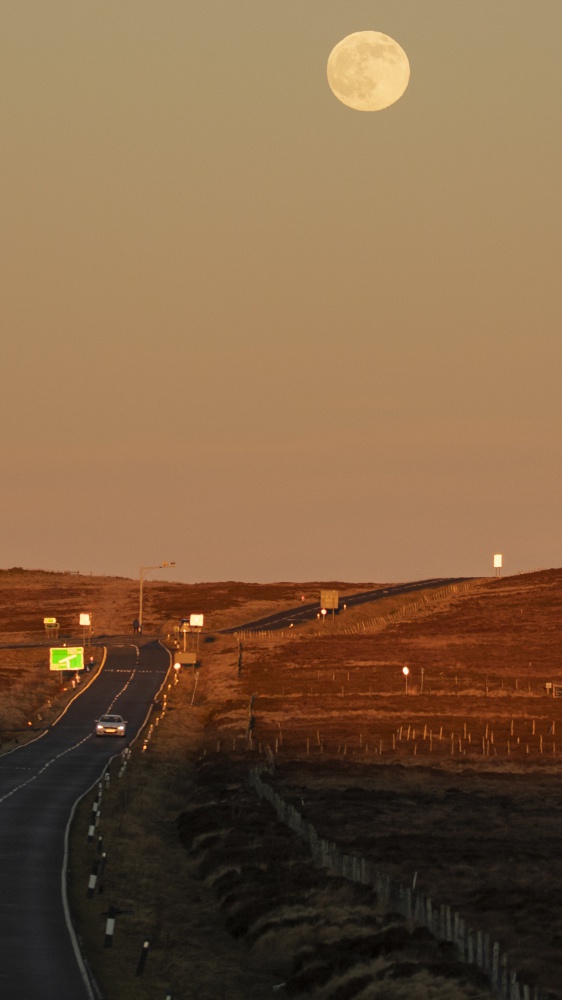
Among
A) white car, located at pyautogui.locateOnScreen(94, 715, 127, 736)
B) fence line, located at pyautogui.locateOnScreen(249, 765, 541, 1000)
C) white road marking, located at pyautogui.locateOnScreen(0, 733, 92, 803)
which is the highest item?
white car, located at pyautogui.locateOnScreen(94, 715, 127, 736)

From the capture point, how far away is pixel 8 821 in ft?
182

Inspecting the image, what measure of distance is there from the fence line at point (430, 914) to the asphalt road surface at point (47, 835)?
8857 millimetres

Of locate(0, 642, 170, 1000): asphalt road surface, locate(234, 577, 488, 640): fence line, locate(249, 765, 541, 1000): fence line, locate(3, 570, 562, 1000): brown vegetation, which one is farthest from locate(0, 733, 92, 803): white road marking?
locate(234, 577, 488, 640): fence line

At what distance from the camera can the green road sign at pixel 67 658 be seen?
424 feet

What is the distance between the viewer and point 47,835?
172ft

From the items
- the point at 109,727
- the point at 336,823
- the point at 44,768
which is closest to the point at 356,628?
the point at 109,727

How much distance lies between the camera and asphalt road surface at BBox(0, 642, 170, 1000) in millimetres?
31609

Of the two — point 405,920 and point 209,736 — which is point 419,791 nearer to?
point 209,736

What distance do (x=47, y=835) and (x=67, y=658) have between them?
3072 inches

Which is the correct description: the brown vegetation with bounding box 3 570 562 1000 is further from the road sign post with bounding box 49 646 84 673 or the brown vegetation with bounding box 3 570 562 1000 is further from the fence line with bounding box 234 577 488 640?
the fence line with bounding box 234 577 488 640

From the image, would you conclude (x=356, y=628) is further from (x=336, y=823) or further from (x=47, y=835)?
(x=47, y=835)

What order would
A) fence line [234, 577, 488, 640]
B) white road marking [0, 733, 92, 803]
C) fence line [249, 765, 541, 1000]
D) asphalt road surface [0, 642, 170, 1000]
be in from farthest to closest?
fence line [234, 577, 488, 640] → white road marking [0, 733, 92, 803] → fence line [249, 765, 541, 1000] → asphalt road surface [0, 642, 170, 1000]

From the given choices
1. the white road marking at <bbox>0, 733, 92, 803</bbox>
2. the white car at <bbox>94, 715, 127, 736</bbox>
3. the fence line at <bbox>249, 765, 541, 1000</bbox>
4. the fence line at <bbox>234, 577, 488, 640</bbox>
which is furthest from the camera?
the fence line at <bbox>234, 577, 488, 640</bbox>

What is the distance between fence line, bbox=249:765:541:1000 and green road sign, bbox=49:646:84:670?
234ft
